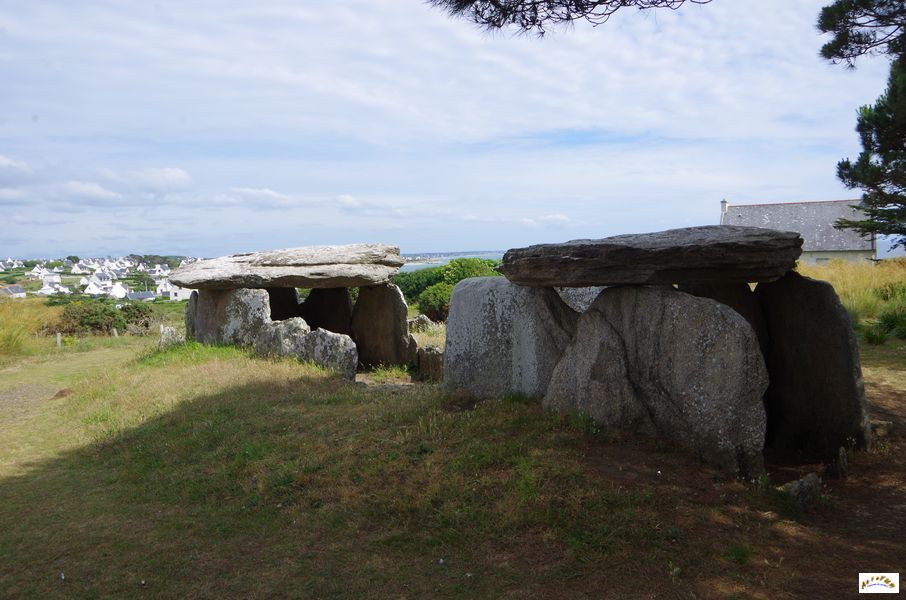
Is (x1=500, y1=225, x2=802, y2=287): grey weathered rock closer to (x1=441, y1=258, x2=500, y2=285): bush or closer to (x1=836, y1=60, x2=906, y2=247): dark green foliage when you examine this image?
(x1=836, y1=60, x2=906, y2=247): dark green foliage

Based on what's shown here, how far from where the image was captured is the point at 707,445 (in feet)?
19.8

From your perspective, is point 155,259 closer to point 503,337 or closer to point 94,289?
point 94,289

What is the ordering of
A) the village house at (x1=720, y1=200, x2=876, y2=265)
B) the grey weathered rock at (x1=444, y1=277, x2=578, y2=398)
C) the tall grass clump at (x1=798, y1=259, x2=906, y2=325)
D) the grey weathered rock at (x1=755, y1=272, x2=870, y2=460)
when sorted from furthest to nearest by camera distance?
the village house at (x1=720, y1=200, x2=876, y2=265) < the tall grass clump at (x1=798, y1=259, x2=906, y2=325) < the grey weathered rock at (x1=444, y1=277, x2=578, y2=398) < the grey weathered rock at (x1=755, y1=272, x2=870, y2=460)

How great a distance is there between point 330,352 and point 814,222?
26560mm

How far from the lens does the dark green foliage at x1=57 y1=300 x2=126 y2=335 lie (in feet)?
65.8

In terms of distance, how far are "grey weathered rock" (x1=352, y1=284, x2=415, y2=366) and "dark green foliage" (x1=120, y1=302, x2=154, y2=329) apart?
9.99 meters

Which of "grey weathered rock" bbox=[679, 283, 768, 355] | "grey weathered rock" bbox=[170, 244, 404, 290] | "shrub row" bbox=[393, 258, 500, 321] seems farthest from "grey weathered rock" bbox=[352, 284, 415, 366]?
"grey weathered rock" bbox=[679, 283, 768, 355]

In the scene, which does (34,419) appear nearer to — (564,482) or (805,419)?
(564,482)

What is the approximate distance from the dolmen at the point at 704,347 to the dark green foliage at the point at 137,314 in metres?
16.5

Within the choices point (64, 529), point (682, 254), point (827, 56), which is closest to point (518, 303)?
point (682, 254)

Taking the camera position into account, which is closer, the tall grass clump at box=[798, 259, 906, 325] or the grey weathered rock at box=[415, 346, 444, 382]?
the grey weathered rock at box=[415, 346, 444, 382]

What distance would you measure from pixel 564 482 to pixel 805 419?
2.87m

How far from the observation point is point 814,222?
30.8m

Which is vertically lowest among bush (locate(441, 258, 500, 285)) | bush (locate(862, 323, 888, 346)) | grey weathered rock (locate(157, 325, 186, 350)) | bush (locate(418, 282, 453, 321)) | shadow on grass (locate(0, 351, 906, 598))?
shadow on grass (locate(0, 351, 906, 598))
